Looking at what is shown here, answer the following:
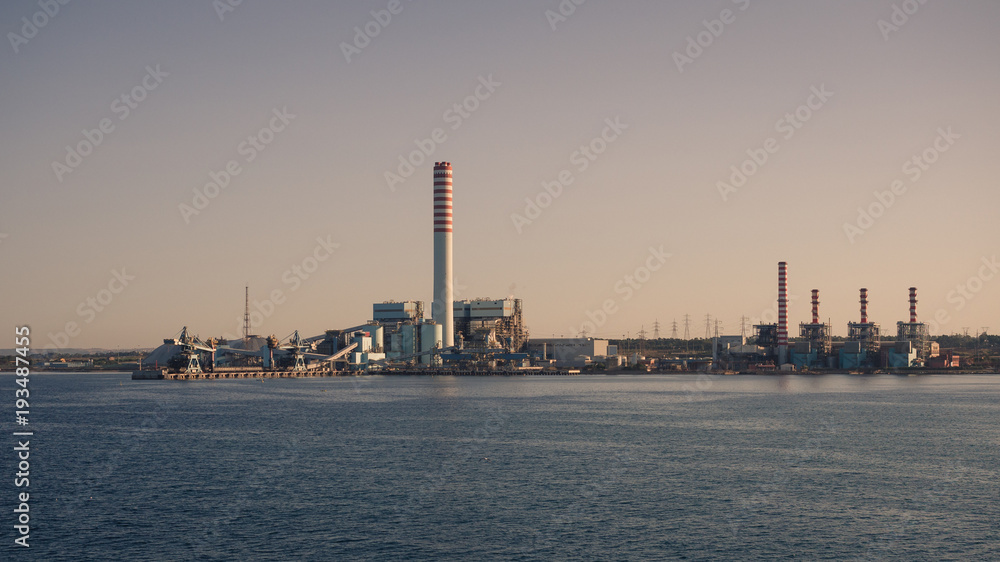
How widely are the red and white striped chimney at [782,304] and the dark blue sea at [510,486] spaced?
73.4 meters

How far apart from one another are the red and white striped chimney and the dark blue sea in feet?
241

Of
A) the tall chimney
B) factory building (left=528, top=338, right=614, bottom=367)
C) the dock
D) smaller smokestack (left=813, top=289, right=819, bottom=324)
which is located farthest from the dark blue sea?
factory building (left=528, top=338, right=614, bottom=367)

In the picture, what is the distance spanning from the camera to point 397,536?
27703 mm

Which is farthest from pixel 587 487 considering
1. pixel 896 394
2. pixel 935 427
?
pixel 896 394

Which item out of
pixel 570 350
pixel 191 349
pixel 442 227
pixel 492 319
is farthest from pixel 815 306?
pixel 191 349

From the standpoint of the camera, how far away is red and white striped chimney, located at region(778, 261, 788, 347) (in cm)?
14188

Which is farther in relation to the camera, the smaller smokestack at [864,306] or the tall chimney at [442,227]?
the smaller smokestack at [864,306]

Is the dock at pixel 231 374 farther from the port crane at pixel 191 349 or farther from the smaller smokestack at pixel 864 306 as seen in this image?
the smaller smokestack at pixel 864 306

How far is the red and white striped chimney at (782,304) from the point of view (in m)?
142

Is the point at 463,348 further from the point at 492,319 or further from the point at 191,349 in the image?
the point at 191,349

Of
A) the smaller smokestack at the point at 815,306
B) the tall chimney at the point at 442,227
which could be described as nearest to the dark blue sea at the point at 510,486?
the tall chimney at the point at 442,227

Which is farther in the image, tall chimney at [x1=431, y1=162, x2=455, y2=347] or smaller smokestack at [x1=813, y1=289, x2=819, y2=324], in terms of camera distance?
smaller smokestack at [x1=813, y1=289, x2=819, y2=324]

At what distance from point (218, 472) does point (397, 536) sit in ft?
49.9

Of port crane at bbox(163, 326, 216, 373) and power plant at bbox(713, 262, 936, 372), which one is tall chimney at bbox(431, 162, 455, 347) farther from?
power plant at bbox(713, 262, 936, 372)
